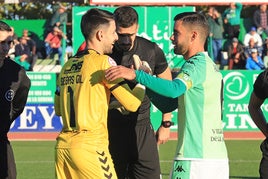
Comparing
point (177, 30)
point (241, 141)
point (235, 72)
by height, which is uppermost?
point (177, 30)

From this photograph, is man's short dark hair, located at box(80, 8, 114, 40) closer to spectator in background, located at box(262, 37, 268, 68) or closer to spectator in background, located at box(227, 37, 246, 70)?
spectator in background, located at box(227, 37, 246, 70)

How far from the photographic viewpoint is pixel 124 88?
653 centimetres

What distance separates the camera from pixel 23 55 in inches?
998

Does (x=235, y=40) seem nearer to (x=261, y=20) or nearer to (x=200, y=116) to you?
(x=261, y=20)

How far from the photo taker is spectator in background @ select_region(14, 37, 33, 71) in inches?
993

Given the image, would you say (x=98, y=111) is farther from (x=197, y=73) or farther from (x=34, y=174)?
(x=34, y=174)

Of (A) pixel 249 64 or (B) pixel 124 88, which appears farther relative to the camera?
(A) pixel 249 64

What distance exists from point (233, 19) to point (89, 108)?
2075 cm

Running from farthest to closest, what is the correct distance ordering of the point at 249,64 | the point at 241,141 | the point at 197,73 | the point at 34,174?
the point at 249,64 < the point at 241,141 < the point at 34,174 < the point at 197,73

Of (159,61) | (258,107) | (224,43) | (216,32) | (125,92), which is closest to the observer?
(125,92)

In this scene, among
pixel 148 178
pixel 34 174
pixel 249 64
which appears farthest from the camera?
pixel 249 64

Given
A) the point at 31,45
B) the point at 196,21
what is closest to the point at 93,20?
the point at 196,21

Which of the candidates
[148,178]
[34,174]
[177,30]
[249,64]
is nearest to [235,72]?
[249,64]

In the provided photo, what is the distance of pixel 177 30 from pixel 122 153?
2.15m
